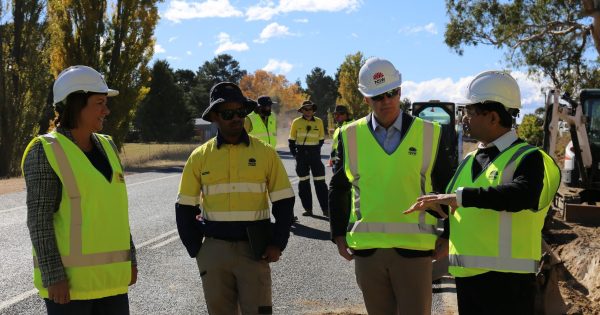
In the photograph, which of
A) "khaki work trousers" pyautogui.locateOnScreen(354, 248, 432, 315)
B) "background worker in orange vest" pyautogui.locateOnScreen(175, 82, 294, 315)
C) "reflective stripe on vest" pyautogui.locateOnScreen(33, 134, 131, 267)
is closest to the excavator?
"khaki work trousers" pyautogui.locateOnScreen(354, 248, 432, 315)

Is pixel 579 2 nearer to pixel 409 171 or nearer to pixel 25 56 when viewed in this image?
pixel 25 56

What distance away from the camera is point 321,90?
10119 centimetres

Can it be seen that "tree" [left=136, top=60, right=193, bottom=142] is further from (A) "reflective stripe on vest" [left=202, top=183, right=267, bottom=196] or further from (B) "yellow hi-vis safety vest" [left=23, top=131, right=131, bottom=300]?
(B) "yellow hi-vis safety vest" [left=23, top=131, right=131, bottom=300]

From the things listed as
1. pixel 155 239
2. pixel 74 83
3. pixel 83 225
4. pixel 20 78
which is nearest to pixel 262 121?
pixel 155 239

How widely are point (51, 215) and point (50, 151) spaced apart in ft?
1.04

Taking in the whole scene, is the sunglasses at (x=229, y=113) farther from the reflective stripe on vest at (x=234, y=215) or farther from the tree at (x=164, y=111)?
the tree at (x=164, y=111)

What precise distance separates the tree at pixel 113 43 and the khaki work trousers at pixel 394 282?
22784mm

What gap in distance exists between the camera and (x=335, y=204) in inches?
158

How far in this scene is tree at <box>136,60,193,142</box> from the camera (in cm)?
5016

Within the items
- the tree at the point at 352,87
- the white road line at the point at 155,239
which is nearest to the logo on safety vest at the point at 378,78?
the white road line at the point at 155,239

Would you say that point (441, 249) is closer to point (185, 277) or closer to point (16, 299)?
point (185, 277)

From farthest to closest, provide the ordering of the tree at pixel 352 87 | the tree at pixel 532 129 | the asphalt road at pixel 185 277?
the tree at pixel 352 87
the tree at pixel 532 129
the asphalt road at pixel 185 277

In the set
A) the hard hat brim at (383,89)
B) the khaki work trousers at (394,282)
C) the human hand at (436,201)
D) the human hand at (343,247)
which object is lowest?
the khaki work trousers at (394,282)

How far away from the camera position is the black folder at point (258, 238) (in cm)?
367
